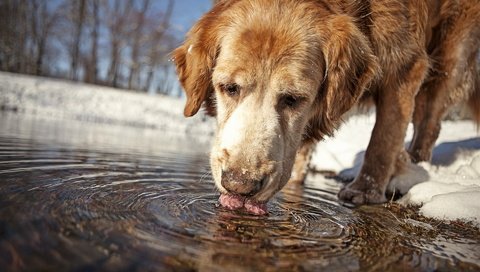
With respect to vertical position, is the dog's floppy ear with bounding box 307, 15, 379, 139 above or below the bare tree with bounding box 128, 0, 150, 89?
below

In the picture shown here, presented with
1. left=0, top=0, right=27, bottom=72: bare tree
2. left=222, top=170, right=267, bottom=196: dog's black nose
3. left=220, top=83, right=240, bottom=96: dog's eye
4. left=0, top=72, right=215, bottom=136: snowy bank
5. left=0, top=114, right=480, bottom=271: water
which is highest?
left=0, top=0, right=27, bottom=72: bare tree

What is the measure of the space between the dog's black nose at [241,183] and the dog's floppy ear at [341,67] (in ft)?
4.12

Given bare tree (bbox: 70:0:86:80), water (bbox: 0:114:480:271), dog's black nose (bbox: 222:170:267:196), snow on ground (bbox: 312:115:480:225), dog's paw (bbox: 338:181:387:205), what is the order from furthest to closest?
bare tree (bbox: 70:0:86:80)
dog's paw (bbox: 338:181:387:205)
snow on ground (bbox: 312:115:480:225)
dog's black nose (bbox: 222:170:267:196)
water (bbox: 0:114:480:271)

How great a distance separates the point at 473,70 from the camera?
5.21 meters

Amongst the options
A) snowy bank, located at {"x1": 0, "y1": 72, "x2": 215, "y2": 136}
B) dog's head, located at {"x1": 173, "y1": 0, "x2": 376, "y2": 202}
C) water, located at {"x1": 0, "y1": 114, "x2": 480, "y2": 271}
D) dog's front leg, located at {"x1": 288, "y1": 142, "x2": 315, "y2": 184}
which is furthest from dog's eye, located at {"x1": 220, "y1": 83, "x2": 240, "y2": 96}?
snowy bank, located at {"x1": 0, "y1": 72, "x2": 215, "y2": 136}

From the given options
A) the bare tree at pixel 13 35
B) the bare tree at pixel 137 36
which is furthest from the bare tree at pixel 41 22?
the bare tree at pixel 137 36

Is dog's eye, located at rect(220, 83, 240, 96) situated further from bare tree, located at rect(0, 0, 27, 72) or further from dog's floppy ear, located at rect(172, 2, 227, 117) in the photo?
bare tree, located at rect(0, 0, 27, 72)

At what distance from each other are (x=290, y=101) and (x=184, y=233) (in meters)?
1.47

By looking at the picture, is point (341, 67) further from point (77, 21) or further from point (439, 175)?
point (77, 21)

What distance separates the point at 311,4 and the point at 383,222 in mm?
1818

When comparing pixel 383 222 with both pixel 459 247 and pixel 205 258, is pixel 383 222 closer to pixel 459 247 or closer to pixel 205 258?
pixel 459 247

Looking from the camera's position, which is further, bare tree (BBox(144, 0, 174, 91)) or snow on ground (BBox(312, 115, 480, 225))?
bare tree (BBox(144, 0, 174, 91))

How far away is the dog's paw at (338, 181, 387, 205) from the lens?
3.70 meters

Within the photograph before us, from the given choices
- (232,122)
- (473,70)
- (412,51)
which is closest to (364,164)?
(412,51)
